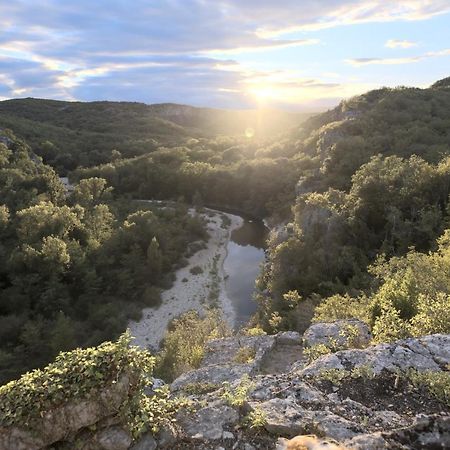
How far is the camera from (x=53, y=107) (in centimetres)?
11700

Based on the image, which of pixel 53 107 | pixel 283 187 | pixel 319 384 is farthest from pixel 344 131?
pixel 53 107

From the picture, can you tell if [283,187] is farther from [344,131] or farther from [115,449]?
[115,449]

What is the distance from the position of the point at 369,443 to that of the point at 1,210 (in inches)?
1164

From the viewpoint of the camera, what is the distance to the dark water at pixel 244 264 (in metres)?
29.2

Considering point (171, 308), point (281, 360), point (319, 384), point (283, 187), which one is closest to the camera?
point (319, 384)

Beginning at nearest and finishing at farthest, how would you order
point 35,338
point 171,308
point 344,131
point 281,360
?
point 281,360
point 35,338
point 171,308
point 344,131

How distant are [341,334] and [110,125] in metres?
99.4

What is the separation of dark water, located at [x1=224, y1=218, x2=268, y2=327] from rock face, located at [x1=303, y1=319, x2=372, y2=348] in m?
15.5

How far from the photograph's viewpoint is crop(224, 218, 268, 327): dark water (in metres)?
29.2

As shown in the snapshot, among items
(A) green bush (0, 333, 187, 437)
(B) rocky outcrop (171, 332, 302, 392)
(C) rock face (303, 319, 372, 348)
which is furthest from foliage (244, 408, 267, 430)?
(B) rocky outcrop (171, 332, 302, 392)

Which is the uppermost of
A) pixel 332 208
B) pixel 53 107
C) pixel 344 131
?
pixel 53 107

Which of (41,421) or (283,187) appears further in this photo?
(283,187)

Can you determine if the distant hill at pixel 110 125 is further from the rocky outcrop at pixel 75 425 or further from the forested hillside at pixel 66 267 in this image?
the rocky outcrop at pixel 75 425

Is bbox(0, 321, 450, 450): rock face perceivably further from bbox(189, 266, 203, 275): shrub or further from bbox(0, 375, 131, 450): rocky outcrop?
bbox(189, 266, 203, 275): shrub
